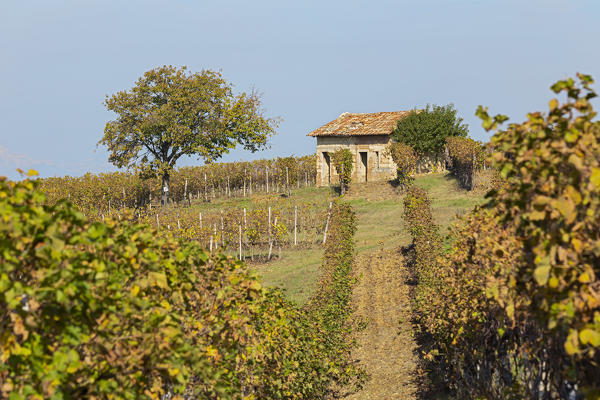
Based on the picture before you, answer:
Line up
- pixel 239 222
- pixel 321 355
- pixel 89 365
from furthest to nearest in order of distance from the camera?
pixel 239 222, pixel 321 355, pixel 89 365

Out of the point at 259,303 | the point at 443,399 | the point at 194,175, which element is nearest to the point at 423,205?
the point at 443,399

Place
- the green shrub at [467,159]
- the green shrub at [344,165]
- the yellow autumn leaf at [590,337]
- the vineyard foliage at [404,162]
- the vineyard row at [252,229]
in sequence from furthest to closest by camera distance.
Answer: the green shrub at [344,165], the vineyard foliage at [404,162], the green shrub at [467,159], the vineyard row at [252,229], the yellow autumn leaf at [590,337]

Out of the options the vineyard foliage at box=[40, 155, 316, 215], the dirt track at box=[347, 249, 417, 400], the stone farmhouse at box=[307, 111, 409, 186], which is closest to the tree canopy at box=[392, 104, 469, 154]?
the stone farmhouse at box=[307, 111, 409, 186]

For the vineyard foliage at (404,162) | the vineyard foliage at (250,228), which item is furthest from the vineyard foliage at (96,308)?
the vineyard foliage at (404,162)

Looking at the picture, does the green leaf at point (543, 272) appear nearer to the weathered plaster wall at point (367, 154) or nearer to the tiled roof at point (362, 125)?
the weathered plaster wall at point (367, 154)

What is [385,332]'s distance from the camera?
16.4m

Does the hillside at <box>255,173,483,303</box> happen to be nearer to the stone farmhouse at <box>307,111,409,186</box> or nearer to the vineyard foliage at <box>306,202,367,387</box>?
the vineyard foliage at <box>306,202,367,387</box>

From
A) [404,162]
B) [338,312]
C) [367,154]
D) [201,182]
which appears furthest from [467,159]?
[338,312]

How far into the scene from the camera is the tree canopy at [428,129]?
44281 mm

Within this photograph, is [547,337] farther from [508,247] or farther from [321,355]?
[321,355]

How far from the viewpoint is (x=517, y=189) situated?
4.60 meters

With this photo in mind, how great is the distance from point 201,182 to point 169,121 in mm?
9561

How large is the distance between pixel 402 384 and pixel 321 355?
6.25 feet

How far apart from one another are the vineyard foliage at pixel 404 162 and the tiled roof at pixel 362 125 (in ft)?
9.98
